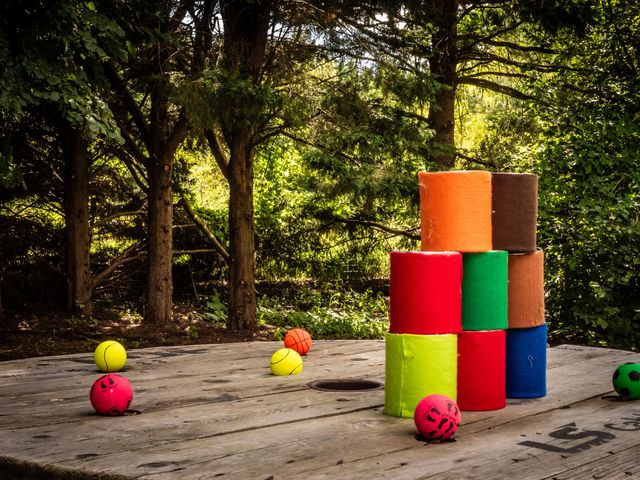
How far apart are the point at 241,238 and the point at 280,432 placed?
672cm

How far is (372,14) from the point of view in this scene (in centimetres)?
868

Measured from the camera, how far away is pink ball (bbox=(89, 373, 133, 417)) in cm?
241

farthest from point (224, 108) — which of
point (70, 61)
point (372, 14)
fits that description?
point (372, 14)

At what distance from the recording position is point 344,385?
3.00 m

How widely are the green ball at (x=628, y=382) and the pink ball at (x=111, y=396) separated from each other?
171 cm

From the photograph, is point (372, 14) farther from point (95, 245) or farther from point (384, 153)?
point (95, 245)

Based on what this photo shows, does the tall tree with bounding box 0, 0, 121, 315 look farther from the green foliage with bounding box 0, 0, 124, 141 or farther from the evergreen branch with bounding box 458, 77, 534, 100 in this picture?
the evergreen branch with bounding box 458, 77, 534, 100

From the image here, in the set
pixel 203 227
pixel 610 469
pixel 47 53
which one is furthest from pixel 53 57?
pixel 203 227

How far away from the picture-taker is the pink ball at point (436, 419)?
2053mm

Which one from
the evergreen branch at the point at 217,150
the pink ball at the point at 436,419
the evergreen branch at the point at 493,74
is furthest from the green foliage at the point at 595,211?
the pink ball at the point at 436,419

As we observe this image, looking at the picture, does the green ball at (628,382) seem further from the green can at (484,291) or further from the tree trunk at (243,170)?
the tree trunk at (243,170)

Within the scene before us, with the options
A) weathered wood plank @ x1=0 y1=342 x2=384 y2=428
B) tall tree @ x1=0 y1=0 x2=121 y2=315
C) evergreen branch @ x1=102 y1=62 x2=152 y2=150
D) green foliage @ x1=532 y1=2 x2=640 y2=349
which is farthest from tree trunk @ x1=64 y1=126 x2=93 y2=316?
weathered wood plank @ x1=0 y1=342 x2=384 y2=428

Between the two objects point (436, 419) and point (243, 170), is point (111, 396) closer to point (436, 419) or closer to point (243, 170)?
point (436, 419)

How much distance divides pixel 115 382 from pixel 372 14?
7050 mm
